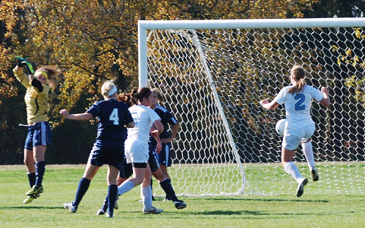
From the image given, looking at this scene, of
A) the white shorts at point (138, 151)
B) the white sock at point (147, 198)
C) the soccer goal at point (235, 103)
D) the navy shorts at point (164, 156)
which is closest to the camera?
the white shorts at point (138, 151)

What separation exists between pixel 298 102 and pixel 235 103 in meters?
5.47

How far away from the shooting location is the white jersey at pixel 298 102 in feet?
31.3

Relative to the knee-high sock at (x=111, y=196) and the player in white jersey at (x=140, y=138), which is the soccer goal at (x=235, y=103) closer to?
the player in white jersey at (x=140, y=138)

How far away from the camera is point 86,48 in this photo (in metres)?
22.9

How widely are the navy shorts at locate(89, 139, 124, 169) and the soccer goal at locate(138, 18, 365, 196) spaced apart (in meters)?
2.62

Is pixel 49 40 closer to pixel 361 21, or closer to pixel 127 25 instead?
pixel 127 25

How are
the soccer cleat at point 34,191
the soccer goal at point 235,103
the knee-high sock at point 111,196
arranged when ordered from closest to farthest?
the knee-high sock at point 111,196, the soccer cleat at point 34,191, the soccer goal at point 235,103

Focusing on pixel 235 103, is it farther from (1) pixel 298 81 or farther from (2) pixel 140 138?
(2) pixel 140 138

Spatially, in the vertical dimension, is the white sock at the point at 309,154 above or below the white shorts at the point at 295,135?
below

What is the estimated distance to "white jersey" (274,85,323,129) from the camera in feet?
31.3

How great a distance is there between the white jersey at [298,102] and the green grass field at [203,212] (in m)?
1.10

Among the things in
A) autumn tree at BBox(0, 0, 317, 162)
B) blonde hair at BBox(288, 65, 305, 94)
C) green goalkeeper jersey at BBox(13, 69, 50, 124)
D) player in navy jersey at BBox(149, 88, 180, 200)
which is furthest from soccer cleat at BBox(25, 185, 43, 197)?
autumn tree at BBox(0, 0, 317, 162)

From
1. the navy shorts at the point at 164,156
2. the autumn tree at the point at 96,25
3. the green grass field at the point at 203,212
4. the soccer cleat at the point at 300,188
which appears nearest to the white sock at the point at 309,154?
the green grass field at the point at 203,212

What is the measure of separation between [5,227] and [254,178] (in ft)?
27.3
